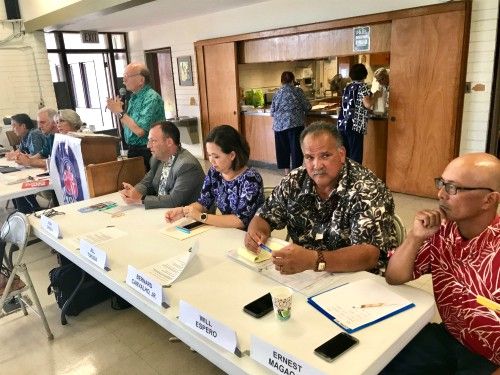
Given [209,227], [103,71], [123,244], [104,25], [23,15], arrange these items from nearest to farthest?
[123,244], [209,227], [23,15], [104,25], [103,71]

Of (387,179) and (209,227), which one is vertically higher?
(209,227)

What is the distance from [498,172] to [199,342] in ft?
3.42

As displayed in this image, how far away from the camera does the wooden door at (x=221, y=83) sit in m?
6.20

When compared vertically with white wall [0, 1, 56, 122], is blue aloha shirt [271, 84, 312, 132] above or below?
below

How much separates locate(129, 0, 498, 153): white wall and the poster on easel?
3.47 metres

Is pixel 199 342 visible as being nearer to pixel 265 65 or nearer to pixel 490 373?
pixel 490 373

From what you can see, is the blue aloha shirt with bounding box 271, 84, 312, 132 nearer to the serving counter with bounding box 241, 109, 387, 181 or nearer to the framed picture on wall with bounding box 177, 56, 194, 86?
the serving counter with bounding box 241, 109, 387, 181

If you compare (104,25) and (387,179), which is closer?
(387,179)

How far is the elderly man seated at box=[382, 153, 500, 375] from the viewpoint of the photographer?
1.24 m

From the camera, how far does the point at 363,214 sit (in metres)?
1.59

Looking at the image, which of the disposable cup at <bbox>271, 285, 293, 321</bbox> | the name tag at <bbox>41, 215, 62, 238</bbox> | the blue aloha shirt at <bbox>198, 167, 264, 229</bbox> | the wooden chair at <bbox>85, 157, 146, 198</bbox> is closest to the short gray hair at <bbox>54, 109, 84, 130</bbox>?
the wooden chair at <bbox>85, 157, 146, 198</bbox>

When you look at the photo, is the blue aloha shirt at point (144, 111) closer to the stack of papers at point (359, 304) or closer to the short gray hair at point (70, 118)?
the short gray hair at point (70, 118)

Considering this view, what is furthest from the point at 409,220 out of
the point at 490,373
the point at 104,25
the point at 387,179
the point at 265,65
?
the point at 104,25

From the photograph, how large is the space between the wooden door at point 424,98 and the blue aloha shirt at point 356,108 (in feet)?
0.94
